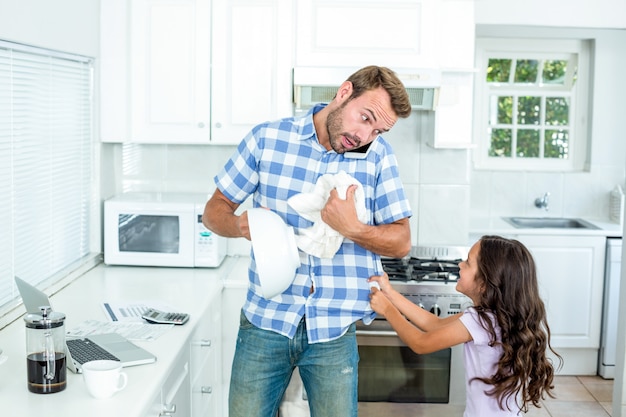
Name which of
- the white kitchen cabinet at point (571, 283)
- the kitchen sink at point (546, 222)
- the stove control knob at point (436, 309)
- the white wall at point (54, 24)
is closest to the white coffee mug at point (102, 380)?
the white wall at point (54, 24)

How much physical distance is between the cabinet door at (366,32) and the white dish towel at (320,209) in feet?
4.72

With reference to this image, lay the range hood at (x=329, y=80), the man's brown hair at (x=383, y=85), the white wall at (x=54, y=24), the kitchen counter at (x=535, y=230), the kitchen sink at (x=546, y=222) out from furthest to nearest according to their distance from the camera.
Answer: the kitchen sink at (x=546, y=222), the kitchen counter at (x=535, y=230), the range hood at (x=329, y=80), the white wall at (x=54, y=24), the man's brown hair at (x=383, y=85)

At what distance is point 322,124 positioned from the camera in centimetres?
237

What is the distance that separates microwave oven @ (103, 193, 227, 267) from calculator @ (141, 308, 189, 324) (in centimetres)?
82

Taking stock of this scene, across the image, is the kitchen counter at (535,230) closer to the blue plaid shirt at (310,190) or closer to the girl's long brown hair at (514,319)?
the girl's long brown hair at (514,319)

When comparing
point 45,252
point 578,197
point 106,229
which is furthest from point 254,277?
point 578,197

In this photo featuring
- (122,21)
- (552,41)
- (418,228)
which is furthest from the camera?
(552,41)

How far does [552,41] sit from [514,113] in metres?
0.51

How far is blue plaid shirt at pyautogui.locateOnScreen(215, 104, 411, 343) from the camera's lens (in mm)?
2365

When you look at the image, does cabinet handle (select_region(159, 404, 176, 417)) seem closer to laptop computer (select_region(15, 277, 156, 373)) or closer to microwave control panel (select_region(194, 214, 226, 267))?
laptop computer (select_region(15, 277, 156, 373))

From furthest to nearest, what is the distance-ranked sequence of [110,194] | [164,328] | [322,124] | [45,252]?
[110,194]
[45,252]
[164,328]
[322,124]

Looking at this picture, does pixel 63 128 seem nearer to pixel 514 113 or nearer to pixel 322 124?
pixel 322 124

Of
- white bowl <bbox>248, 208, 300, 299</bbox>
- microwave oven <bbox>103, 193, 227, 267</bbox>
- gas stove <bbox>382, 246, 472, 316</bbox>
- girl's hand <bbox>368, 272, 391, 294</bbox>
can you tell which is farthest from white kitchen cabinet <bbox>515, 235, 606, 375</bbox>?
white bowl <bbox>248, 208, 300, 299</bbox>

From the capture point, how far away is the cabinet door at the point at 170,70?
3596mm
